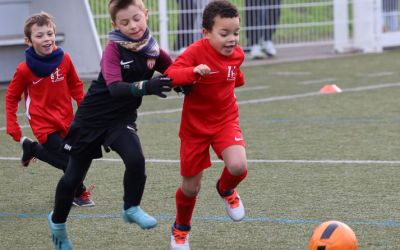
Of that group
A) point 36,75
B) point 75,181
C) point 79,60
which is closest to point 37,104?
point 36,75

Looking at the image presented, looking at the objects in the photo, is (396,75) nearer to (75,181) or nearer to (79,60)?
(79,60)

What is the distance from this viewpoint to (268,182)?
789cm

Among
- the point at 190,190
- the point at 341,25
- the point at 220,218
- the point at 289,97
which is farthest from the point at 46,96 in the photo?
the point at 341,25

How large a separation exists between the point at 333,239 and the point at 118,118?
144cm

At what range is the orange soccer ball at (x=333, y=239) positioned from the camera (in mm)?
5348

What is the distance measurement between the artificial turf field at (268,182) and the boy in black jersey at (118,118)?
343 mm

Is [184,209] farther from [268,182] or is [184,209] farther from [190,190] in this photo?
[268,182]

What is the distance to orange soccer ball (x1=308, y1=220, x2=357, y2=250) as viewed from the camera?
5.35m

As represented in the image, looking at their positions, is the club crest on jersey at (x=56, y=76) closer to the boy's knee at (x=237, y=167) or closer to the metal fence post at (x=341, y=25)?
the boy's knee at (x=237, y=167)

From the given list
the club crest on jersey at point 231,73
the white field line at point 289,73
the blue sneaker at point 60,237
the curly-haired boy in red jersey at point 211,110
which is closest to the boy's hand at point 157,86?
the curly-haired boy in red jersey at point 211,110

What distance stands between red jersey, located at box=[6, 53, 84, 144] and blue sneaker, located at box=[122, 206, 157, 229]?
71.9 inches

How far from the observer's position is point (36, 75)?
7.45 m

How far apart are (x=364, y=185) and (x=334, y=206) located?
2.53 feet

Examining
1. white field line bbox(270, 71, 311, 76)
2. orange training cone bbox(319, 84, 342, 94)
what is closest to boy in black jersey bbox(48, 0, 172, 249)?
orange training cone bbox(319, 84, 342, 94)
